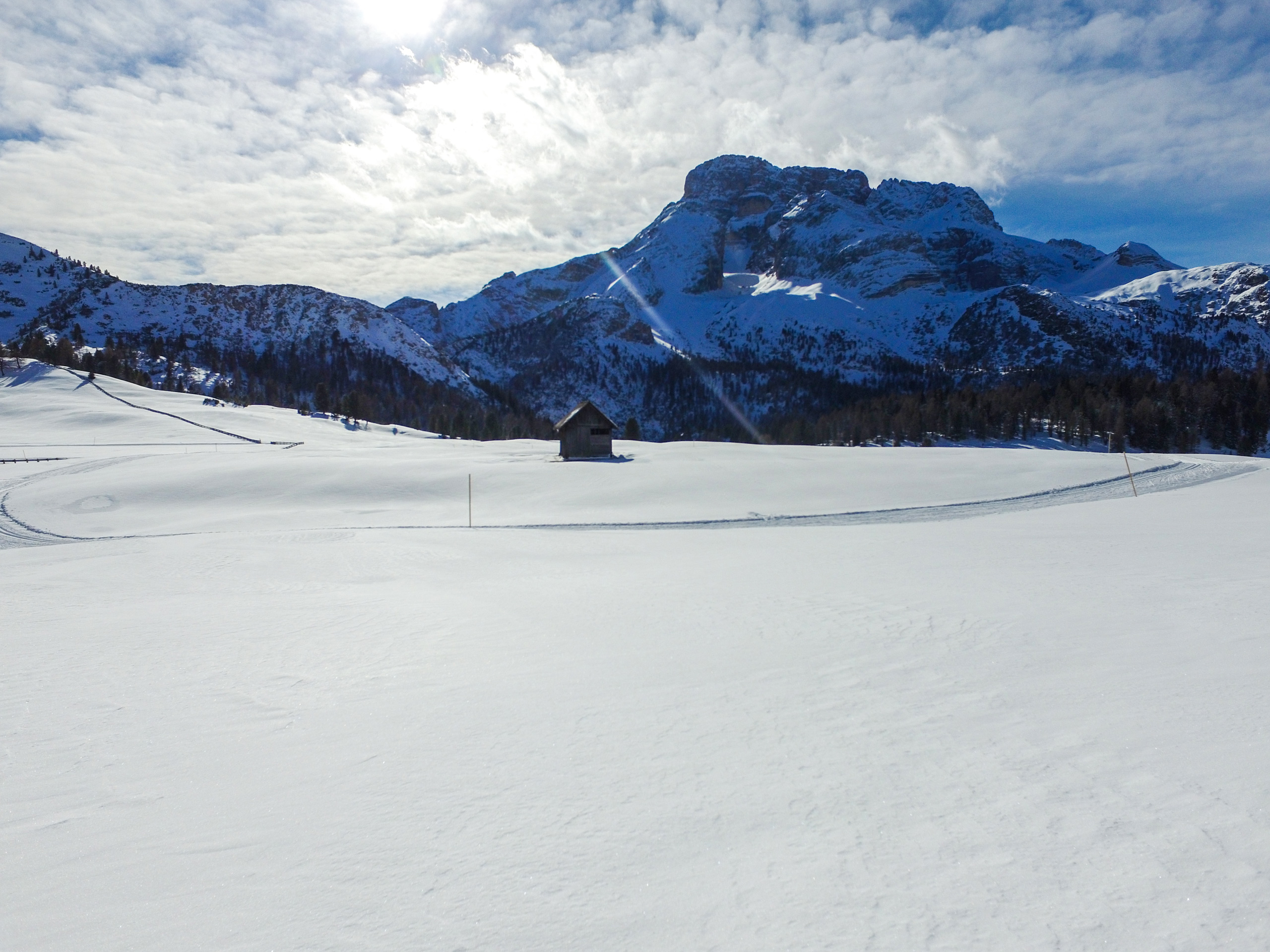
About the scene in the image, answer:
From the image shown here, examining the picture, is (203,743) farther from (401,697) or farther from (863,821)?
(863,821)

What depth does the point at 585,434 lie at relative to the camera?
47188 mm

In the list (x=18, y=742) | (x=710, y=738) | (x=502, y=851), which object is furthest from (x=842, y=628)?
(x=18, y=742)

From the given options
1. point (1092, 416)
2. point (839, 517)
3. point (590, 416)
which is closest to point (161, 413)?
point (590, 416)

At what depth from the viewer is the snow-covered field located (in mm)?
3480

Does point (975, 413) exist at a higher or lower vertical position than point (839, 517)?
higher

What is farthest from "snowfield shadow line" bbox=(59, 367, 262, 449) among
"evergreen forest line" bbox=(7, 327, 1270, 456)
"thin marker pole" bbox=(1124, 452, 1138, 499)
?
"thin marker pole" bbox=(1124, 452, 1138, 499)

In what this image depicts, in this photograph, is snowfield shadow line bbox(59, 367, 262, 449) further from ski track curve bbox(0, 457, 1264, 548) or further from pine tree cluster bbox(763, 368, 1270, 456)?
pine tree cluster bbox(763, 368, 1270, 456)

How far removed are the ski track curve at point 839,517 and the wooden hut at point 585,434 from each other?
21206mm

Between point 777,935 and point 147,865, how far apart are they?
391 centimetres

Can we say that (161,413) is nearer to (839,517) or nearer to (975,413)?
(839,517)

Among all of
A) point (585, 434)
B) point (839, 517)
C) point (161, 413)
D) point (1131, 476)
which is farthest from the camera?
point (161, 413)

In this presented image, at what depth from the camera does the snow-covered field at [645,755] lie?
3.48 m

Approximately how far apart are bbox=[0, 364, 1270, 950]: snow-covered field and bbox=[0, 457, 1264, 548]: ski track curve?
9.58 m

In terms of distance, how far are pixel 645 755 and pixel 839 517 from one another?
23.7 m
